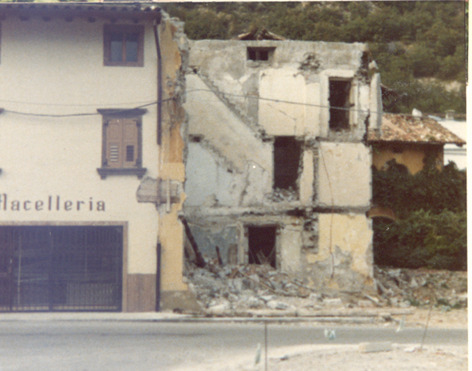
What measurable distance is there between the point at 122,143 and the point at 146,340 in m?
4.42

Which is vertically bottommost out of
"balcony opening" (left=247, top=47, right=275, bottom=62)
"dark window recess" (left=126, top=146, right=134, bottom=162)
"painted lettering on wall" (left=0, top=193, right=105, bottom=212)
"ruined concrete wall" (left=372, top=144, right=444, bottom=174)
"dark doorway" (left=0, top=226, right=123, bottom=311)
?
"dark doorway" (left=0, top=226, right=123, bottom=311)

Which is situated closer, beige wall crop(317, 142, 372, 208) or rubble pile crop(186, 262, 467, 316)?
rubble pile crop(186, 262, 467, 316)

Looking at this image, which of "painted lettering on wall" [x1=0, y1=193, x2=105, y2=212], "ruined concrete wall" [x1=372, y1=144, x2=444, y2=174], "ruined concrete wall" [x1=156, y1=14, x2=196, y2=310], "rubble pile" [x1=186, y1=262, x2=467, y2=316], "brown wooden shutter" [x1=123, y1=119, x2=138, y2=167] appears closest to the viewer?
"painted lettering on wall" [x1=0, y1=193, x2=105, y2=212]

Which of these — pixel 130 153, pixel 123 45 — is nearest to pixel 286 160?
pixel 130 153

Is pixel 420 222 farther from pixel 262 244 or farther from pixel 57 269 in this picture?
pixel 57 269

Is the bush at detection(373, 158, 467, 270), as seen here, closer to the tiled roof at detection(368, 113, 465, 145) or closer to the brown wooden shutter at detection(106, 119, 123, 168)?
the tiled roof at detection(368, 113, 465, 145)

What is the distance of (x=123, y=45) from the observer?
14031 mm

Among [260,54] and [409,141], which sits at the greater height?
[260,54]

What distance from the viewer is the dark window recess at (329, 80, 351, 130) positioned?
59.0 feet

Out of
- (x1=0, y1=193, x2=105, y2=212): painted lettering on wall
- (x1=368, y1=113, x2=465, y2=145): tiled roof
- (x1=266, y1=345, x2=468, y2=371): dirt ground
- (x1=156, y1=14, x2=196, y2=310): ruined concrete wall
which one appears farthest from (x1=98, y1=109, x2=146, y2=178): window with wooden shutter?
(x1=368, y1=113, x2=465, y2=145): tiled roof

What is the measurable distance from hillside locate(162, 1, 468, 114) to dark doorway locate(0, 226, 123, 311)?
15.5 feet

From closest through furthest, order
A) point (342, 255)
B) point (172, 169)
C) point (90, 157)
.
Answer: point (90, 157)
point (172, 169)
point (342, 255)

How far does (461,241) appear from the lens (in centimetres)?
1702

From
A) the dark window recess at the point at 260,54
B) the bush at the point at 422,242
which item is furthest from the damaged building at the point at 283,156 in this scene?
the bush at the point at 422,242
